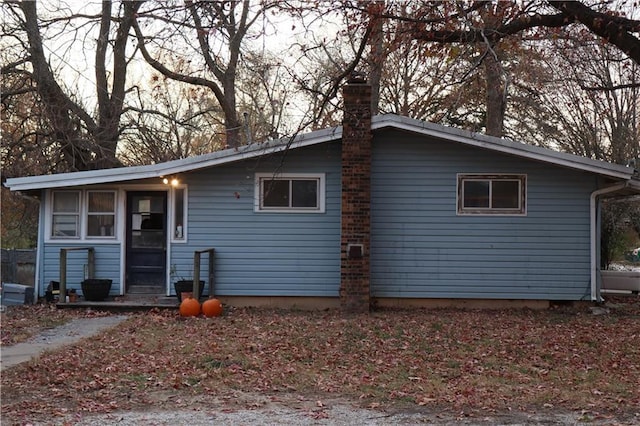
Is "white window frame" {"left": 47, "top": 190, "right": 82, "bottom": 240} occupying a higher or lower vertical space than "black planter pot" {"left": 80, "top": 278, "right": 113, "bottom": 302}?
higher

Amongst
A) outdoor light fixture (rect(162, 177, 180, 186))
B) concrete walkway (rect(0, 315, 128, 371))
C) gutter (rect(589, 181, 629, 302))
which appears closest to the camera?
concrete walkway (rect(0, 315, 128, 371))

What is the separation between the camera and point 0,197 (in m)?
25.1

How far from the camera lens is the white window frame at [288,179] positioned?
1423 centimetres

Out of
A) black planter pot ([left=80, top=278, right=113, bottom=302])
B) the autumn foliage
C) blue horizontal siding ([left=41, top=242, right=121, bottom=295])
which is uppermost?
blue horizontal siding ([left=41, top=242, right=121, bottom=295])

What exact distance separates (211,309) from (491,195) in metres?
5.72

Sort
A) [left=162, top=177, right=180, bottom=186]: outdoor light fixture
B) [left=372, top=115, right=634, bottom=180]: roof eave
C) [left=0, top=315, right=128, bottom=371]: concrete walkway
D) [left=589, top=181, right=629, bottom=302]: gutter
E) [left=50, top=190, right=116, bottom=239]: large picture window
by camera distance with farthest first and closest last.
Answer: [left=50, top=190, right=116, bottom=239]: large picture window, [left=162, top=177, right=180, bottom=186]: outdoor light fixture, [left=589, top=181, right=629, bottom=302]: gutter, [left=372, top=115, right=634, bottom=180]: roof eave, [left=0, top=315, right=128, bottom=371]: concrete walkway

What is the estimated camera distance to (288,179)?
14297 mm

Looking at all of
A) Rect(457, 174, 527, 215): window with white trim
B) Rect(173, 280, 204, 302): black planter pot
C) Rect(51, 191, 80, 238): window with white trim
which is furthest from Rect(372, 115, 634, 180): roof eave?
Rect(51, 191, 80, 238): window with white trim

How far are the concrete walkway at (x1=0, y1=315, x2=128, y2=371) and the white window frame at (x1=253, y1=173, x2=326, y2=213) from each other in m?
3.27

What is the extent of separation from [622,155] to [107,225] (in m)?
16.2

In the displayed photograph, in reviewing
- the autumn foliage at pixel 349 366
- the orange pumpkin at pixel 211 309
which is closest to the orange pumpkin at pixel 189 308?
the orange pumpkin at pixel 211 309

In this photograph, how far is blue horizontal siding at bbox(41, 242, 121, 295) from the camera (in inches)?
577

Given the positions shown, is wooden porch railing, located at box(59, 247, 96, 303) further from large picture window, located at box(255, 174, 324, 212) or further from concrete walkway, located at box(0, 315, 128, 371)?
large picture window, located at box(255, 174, 324, 212)

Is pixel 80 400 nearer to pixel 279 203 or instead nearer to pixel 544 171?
pixel 279 203
